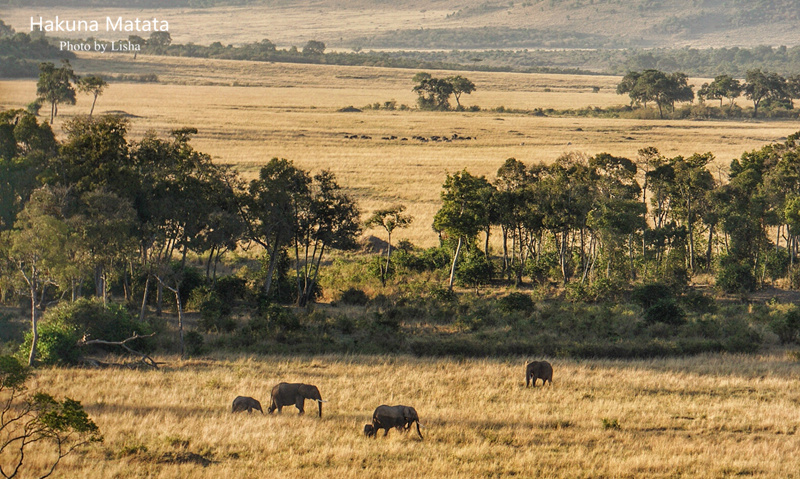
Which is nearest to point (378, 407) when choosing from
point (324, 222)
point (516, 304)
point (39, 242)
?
point (39, 242)

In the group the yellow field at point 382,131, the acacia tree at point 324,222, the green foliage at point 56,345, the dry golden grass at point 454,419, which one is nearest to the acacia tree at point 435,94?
the yellow field at point 382,131

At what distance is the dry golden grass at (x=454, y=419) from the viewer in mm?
16766

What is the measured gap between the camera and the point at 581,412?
21094 millimetres

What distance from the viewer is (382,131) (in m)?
104

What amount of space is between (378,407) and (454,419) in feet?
8.84

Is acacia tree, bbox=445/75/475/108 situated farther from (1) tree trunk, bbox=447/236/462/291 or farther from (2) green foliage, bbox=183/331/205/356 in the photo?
(2) green foliage, bbox=183/331/205/356

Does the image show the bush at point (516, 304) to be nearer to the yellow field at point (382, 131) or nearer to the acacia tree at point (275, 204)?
the acacia tree at point (275, 204)

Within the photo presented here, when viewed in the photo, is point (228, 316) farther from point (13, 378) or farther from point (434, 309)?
point (13, 378)

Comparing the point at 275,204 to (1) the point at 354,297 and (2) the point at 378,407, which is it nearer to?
(1) the point at 354,297

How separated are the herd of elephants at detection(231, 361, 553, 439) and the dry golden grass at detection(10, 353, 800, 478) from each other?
30 centimetres

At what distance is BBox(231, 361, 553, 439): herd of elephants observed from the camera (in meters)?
18.3

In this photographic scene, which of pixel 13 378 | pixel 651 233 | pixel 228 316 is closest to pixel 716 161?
pixel 651 233

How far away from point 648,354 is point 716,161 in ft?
172

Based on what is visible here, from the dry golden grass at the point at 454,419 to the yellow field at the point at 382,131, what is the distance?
25.6 meters
